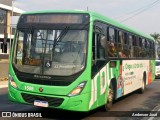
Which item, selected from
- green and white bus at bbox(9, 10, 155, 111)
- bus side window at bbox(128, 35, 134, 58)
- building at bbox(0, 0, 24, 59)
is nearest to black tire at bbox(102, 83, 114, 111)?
green and white bus at bbox(9, 10, 155, 111)

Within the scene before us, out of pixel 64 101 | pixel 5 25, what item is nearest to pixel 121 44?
pixel 64 101

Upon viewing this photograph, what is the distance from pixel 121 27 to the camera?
42.4ft

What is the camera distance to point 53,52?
9.32 m

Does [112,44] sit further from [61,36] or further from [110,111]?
[61,36]

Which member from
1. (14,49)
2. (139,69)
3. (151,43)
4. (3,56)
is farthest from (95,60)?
(3,56)

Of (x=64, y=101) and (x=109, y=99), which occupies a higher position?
(x=64, y=101)

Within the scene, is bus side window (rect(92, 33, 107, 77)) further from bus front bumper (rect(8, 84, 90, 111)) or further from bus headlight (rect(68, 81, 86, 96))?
bus front bumper (rect(8, 84, 90, 111))

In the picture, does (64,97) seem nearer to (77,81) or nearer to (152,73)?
(77,81)

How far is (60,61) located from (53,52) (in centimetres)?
32

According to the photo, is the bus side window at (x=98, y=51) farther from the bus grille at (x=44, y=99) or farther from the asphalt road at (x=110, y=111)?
the asphalt road at (x=110, y=111)

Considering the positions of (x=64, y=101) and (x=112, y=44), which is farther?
(x=112, y=44)

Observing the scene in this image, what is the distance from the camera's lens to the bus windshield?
9.17 meters

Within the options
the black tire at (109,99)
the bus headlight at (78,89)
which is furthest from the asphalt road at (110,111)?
the bus headlight at (78,89)

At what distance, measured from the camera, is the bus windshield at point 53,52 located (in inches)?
361
